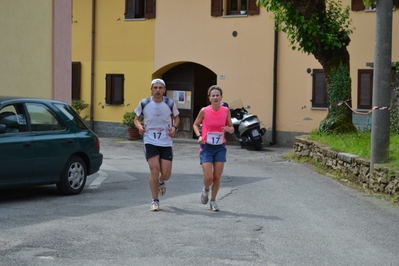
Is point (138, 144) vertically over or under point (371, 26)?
under

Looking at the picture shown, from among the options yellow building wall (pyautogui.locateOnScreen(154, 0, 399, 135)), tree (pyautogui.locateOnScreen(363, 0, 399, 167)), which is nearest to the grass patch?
tree (pyautogui.locateOnScreen(363, 0, 399, 167))

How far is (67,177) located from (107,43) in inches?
825

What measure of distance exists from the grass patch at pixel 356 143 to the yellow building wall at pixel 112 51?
38.6 ft

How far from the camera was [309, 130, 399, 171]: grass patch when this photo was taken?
564 inches

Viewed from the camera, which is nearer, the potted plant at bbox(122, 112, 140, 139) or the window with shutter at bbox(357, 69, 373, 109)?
the window with shutter at bbox(357, 69, 373, 109)

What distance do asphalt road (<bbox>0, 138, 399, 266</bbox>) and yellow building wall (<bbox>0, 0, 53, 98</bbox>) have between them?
3.52 m

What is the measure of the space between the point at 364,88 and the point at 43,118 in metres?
16.1

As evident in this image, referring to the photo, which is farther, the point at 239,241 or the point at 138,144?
the point at 138,144

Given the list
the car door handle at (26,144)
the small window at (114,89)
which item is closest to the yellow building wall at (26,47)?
the car door handle at (26,144)

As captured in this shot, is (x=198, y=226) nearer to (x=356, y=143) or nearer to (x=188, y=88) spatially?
(x=356, y=143)

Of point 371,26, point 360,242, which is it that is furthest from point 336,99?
point 360,242

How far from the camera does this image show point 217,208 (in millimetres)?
10898

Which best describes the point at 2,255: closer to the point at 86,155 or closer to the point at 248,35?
the point at 86,155

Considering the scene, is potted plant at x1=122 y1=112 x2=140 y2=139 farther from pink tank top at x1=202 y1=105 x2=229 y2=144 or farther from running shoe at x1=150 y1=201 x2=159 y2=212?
running shoe at x1=150 y1=201 x2=159 y2=212
